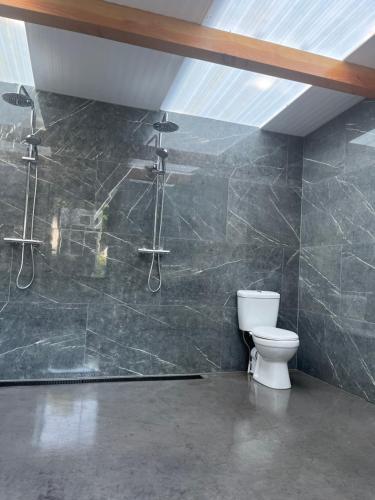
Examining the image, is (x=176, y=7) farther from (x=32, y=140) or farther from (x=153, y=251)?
(x=153, y=251)

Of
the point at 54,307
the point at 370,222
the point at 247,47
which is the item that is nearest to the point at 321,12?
the point at 247,47

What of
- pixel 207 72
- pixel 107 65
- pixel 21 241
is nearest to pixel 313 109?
pixel 207 72

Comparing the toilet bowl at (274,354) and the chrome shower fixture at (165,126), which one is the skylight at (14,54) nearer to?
the chrome shower fixture at (165,126)

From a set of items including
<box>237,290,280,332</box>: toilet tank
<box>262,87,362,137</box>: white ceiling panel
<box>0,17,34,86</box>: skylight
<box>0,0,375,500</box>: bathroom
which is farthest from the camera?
<box>237,290,280,332</box>: toilet tank

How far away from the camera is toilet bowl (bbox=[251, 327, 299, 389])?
286cm

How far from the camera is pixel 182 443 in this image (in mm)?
1969

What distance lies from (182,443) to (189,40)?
237 cm

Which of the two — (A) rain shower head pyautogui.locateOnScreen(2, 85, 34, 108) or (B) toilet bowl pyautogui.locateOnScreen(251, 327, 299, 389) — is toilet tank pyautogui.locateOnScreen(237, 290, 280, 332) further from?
(A) rain shower head pyautogui.locateOnScreen(2, 85, 34, 108)

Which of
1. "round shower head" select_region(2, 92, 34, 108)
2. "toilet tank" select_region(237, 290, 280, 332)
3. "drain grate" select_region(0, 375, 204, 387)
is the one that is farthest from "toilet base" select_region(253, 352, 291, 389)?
"round shower head" select_region(2, 92, 34, 108)

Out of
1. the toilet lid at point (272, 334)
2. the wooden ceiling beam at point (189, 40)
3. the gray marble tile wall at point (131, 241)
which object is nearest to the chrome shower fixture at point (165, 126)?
the gray marble tile wall at point (131, 241)

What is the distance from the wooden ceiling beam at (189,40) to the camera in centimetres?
189

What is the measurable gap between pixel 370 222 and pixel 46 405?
287 centimetres

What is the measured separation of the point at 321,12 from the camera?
6.75 feet

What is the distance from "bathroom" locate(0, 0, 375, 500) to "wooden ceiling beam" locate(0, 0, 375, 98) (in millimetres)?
17
